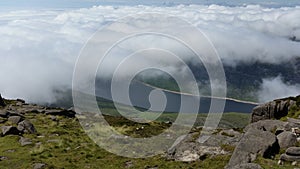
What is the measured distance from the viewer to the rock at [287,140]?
27.8 metres

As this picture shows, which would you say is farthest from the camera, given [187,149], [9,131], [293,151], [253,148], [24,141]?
[9,131]

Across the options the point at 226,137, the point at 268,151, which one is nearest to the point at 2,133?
the point at 226,137

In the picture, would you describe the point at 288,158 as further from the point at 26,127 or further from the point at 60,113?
the point at 60,113

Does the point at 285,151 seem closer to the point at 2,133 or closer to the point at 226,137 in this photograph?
the point at 226,137

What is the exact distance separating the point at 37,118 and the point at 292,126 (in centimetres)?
4857

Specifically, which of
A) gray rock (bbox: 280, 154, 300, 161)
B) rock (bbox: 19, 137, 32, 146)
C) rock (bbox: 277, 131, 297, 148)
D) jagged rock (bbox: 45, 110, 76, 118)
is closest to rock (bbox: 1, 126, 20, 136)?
rock (bbox: 19, 137, 32, 146)

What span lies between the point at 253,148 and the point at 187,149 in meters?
7.96

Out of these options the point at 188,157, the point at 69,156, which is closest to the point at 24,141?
the point at 69,156

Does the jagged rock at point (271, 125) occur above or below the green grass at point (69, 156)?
above

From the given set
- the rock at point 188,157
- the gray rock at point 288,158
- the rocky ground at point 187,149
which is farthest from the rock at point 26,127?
the gray rock at point 288,158

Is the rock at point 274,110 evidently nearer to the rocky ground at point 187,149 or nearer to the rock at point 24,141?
the rocky ground at point 187,149

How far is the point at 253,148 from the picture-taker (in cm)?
2619

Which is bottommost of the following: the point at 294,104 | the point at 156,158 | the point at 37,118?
the point at 37,118

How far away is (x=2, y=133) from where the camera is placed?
43.1m
